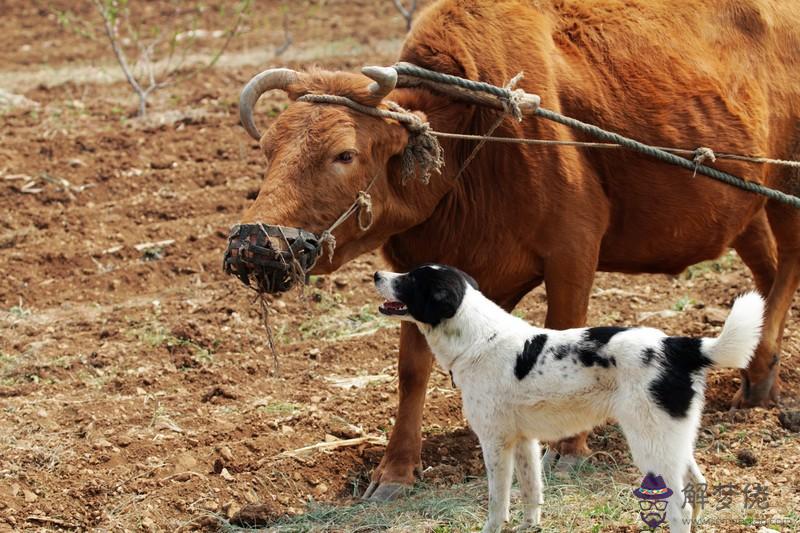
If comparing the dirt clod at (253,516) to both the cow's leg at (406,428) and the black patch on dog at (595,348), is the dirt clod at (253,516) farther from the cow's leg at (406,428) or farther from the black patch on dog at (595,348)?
the black patch on dog at (595,348)

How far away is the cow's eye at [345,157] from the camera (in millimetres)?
5605

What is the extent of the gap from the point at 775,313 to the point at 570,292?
6.04 ft

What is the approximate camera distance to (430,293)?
5.08m

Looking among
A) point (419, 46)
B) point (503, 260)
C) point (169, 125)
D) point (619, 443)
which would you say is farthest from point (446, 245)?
point (169, 125)

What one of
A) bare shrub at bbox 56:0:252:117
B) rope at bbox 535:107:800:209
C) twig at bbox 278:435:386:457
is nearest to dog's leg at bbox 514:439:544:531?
twig at bbox 278:435:386:457

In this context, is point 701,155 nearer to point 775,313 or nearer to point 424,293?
point 775,313

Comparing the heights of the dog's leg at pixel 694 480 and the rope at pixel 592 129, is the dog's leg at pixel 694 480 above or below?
below

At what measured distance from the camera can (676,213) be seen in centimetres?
658

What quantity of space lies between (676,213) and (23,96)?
979cm

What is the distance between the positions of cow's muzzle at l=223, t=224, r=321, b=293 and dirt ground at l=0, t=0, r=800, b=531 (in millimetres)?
1233

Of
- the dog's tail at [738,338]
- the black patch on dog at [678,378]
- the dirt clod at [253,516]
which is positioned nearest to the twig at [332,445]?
the dirt clod at [253,516]

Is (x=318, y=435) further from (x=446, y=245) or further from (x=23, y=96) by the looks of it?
(x=23, y=96)

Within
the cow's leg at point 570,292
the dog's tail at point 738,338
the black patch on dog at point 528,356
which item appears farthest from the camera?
the cow's leg at point 570,292

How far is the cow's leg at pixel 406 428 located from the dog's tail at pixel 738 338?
2.07m
